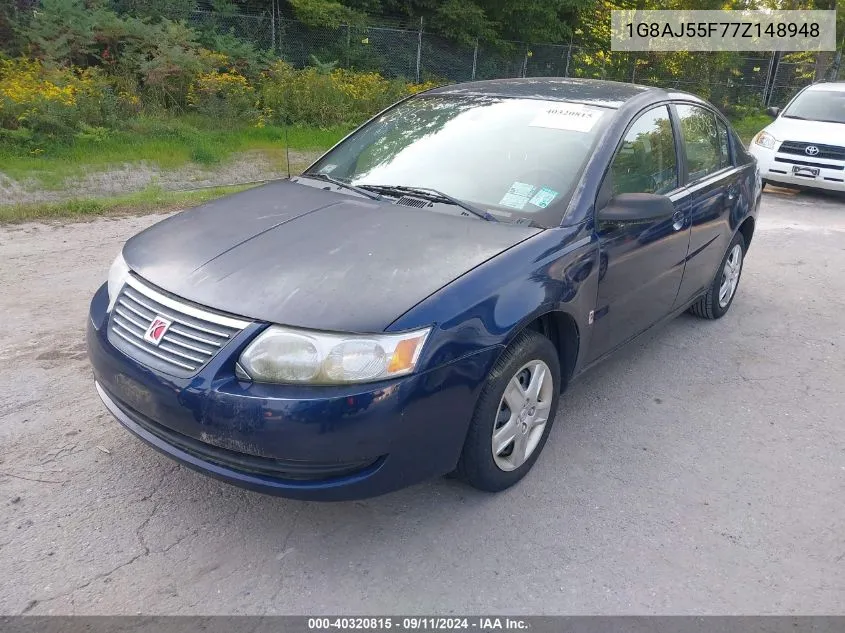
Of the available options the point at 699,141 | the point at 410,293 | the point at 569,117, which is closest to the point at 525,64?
the point at 699,141

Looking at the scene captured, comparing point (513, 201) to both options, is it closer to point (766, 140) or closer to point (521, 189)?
point (521, 189)

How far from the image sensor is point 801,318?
553cm

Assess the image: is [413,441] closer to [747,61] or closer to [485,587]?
[485,587]

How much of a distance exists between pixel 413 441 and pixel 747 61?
22.3m

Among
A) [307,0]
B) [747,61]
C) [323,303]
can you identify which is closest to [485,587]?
[323,303]

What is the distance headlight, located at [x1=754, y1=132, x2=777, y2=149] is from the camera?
10.5 m

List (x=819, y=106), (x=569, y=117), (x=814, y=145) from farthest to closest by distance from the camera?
(x=819, y=106) → (x=814, y=145) → (x=569, y=117)

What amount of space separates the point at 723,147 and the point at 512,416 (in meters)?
3.09

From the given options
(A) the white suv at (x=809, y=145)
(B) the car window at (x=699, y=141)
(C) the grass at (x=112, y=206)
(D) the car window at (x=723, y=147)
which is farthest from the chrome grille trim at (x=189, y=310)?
(A) the white suv at (x=809, y=145)

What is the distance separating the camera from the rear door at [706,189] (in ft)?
A: 14.3

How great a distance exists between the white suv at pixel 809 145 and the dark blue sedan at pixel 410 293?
271 inches

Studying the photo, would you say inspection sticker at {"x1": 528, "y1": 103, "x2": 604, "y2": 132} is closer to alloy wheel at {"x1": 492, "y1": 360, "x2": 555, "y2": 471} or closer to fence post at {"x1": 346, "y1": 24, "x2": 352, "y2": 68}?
alloy wheel at {"x1": 492, "y1": 360, "x2": 555, "y2": 471}

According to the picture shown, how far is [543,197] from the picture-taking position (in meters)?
3.38
